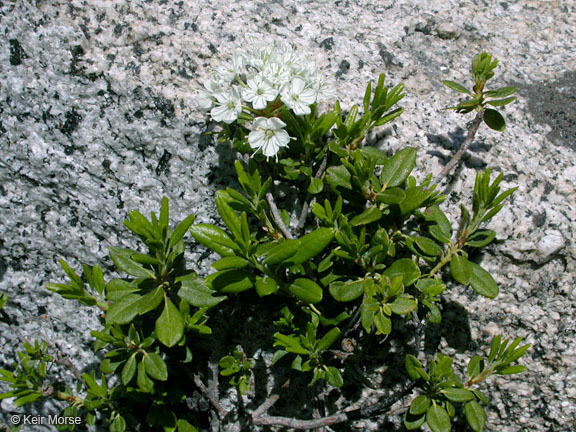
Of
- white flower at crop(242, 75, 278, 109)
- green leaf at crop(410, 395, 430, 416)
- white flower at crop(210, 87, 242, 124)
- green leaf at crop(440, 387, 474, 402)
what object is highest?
white flower at crop(242, 75, 278, 109)

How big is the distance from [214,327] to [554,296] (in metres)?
1.69

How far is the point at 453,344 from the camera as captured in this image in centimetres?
247

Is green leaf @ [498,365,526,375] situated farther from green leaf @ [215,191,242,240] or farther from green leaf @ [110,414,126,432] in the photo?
green leaf @ [110,414,126,432]

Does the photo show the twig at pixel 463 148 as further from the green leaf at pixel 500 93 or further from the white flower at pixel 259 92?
the white flower at pixel 259 92

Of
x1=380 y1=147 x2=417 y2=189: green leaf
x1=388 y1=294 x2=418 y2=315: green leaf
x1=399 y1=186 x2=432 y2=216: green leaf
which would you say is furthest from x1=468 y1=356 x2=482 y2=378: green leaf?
x1=380 y1=147 x2=417 y2=189: green leaf

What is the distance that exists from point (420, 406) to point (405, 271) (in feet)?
1.89

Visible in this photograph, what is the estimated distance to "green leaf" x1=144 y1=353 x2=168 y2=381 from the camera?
2.16 meters

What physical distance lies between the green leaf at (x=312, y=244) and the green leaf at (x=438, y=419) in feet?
2.80

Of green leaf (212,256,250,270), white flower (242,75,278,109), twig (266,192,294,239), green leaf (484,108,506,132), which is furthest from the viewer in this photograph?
Result: green leaf (484,108,506,132)

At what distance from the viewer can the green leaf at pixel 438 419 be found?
2.07 meters

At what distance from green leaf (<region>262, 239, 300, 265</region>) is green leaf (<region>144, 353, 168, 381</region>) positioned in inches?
26.6

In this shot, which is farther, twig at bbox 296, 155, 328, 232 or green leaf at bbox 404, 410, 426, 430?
twig at bbox 296, 155, 328, 232

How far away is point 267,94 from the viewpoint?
2.13 m

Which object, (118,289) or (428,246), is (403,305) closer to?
(428,246)
